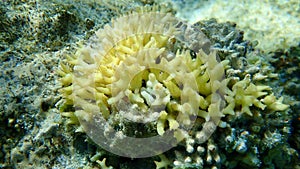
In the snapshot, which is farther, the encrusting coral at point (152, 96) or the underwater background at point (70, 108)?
the underwater background at point (70, 108)

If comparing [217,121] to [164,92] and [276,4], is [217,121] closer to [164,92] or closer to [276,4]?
[164,92]

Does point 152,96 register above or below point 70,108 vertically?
above

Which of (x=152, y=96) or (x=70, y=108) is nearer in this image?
(x=152, y=96)

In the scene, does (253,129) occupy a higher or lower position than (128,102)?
lower

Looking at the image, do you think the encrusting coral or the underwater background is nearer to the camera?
the encrusting coral

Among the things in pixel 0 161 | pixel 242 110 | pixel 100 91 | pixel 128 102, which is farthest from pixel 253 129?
pixel 0 161
